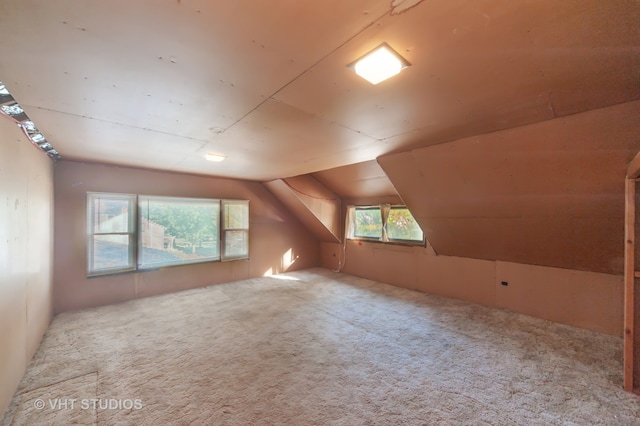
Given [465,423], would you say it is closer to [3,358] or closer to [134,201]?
[3,358]

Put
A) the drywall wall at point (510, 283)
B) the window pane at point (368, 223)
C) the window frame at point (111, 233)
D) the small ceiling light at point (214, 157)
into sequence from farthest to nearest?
the window pane at point (368, 223), the window frame at point (111, 233), the small ceiling light at point (214, 157), the drywall wall at point (510, 283)

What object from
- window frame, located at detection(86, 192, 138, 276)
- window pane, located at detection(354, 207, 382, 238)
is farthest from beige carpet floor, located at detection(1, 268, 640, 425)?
window pane, located at detection(354, 207, 382, 238)

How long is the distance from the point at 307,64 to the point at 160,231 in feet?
13.9

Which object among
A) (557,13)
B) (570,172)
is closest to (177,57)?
(557,13)

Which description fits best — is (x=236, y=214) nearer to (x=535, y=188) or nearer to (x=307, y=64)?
(x=307, y=64)

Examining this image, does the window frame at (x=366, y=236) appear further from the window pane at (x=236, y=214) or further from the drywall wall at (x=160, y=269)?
the window pane at (x=236, y=214)

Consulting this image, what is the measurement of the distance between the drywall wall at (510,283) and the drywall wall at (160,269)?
215cm

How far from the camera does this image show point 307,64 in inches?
54.1

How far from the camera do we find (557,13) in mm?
1012

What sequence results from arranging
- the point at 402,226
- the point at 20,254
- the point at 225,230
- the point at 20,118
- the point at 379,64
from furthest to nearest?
the point at 225,230
the point at 402,226
the point at 20,254
the point at 20,118
the point at 379,64

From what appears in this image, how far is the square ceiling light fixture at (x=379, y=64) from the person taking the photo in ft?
4.14

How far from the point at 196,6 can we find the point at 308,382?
8.12ft

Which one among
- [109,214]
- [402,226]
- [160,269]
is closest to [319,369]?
[402,226]

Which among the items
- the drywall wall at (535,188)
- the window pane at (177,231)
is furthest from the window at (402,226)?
the window pane at (177,231)
